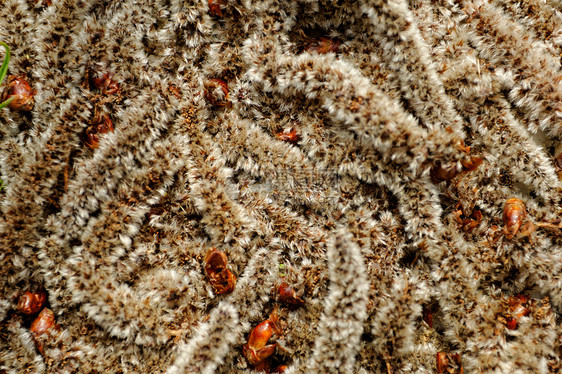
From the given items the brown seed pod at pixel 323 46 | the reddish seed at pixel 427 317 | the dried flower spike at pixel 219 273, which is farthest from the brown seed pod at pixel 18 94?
the reddish seed at pixel 427 317

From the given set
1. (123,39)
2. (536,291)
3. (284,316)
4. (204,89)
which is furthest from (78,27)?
(536,291)

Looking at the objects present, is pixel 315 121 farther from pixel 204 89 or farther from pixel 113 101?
pixel 113 101

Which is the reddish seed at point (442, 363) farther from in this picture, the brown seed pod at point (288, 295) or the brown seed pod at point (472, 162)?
the brown seed pod at point (472, 162)

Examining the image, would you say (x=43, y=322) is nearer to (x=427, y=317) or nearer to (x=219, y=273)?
(x=219, y=273)

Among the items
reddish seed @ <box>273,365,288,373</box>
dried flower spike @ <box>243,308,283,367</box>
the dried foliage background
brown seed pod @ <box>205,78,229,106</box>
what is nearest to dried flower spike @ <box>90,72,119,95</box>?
the dried foliage background

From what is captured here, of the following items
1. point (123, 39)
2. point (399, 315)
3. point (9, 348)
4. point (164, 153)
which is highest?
point (123, 39)

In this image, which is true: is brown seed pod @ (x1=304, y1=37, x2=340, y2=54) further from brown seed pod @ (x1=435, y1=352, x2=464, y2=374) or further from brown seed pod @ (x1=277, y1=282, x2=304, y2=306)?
brown seed pod @ (x1=435, y1=352, x2=464, y2=374)

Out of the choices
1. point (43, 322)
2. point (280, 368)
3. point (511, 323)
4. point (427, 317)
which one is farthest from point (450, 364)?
point (43, 322)
